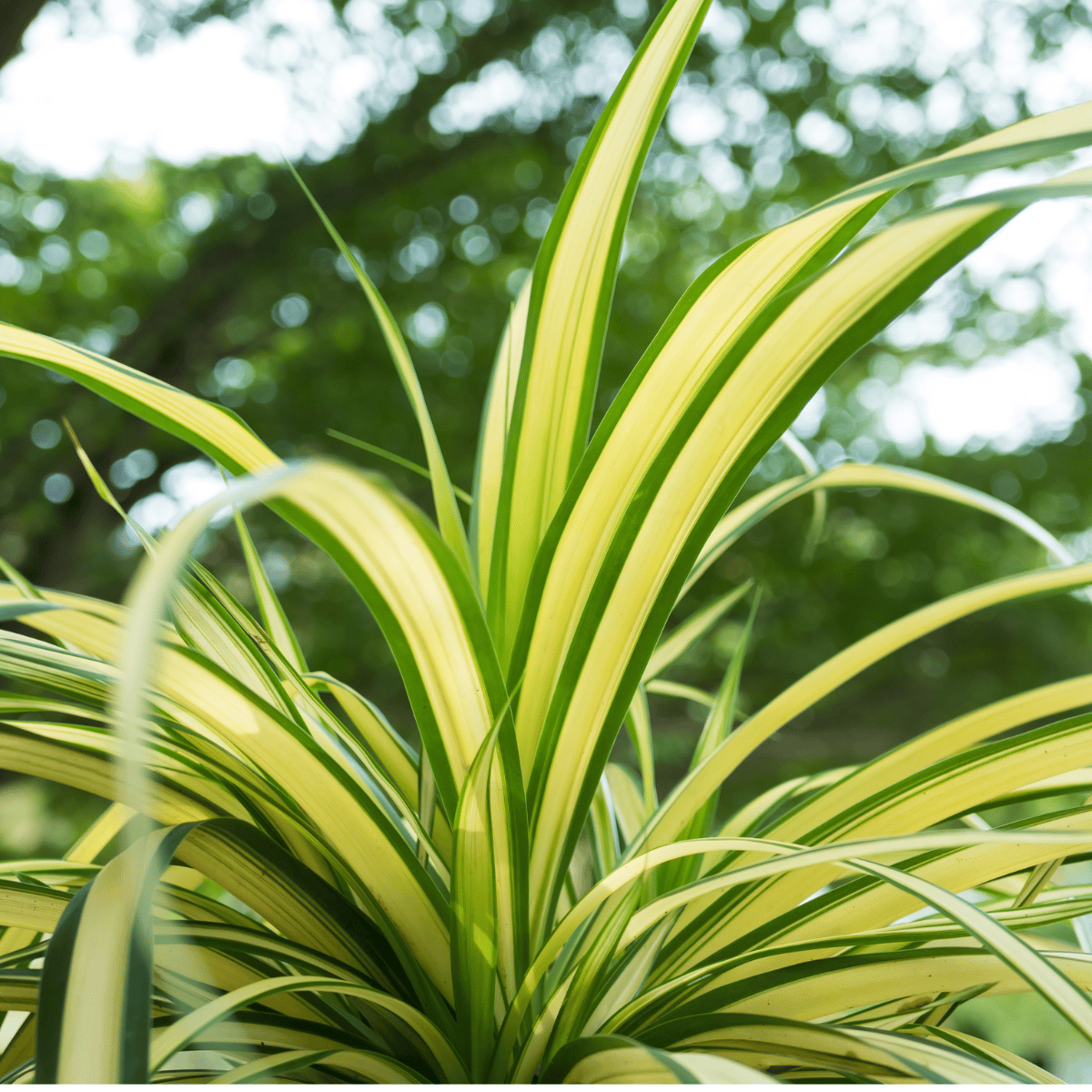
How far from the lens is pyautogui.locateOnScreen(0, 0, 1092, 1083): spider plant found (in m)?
0.23

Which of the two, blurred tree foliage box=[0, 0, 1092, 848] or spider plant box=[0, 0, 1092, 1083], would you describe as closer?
spider plant box=[0, 0, 1092, 1083]

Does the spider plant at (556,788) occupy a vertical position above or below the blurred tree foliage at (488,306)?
below

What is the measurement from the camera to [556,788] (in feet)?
0.94

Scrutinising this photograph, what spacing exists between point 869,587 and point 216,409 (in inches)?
93.7

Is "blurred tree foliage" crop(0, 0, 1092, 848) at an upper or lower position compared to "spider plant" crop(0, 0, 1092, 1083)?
upper

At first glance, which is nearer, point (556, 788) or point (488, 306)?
point (556, 788)

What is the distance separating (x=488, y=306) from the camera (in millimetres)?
2207

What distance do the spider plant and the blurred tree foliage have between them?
177 centimetres

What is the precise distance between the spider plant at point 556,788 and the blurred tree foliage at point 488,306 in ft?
5.79

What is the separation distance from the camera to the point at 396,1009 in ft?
0.86

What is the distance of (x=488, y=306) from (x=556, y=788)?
207cm

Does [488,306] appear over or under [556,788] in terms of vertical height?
over

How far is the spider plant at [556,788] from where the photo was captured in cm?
23

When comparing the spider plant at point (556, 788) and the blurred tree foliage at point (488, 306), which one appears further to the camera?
the blurred tree foliage at point (488, 306)
